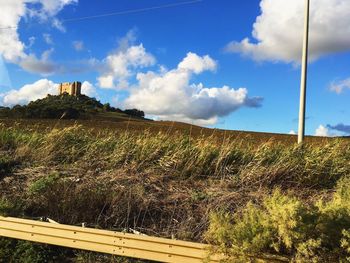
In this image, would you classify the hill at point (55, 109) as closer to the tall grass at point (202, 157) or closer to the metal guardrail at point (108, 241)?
the tall grass at point (202, 157)

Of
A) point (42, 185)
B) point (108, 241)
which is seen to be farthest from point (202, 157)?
point (108, 241)

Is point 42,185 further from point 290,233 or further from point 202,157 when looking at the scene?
point 290,233

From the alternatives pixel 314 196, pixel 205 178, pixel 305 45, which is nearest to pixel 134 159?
pixel 205 178

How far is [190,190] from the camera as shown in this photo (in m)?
8.56

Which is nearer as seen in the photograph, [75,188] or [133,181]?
[75,188]

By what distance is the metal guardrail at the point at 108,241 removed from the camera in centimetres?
554

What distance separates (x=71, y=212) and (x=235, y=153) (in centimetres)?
362

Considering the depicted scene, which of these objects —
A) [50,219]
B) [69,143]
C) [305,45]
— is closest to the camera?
[50,219]

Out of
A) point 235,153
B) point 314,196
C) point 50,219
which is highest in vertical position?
point 235,153

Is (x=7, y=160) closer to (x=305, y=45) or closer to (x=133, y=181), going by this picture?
(x=133, y=181)

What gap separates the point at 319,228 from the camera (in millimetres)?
4734

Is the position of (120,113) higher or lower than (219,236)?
higher

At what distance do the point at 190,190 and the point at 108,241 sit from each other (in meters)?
2.63

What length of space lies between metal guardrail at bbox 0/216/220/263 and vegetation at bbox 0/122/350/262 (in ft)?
0.86
